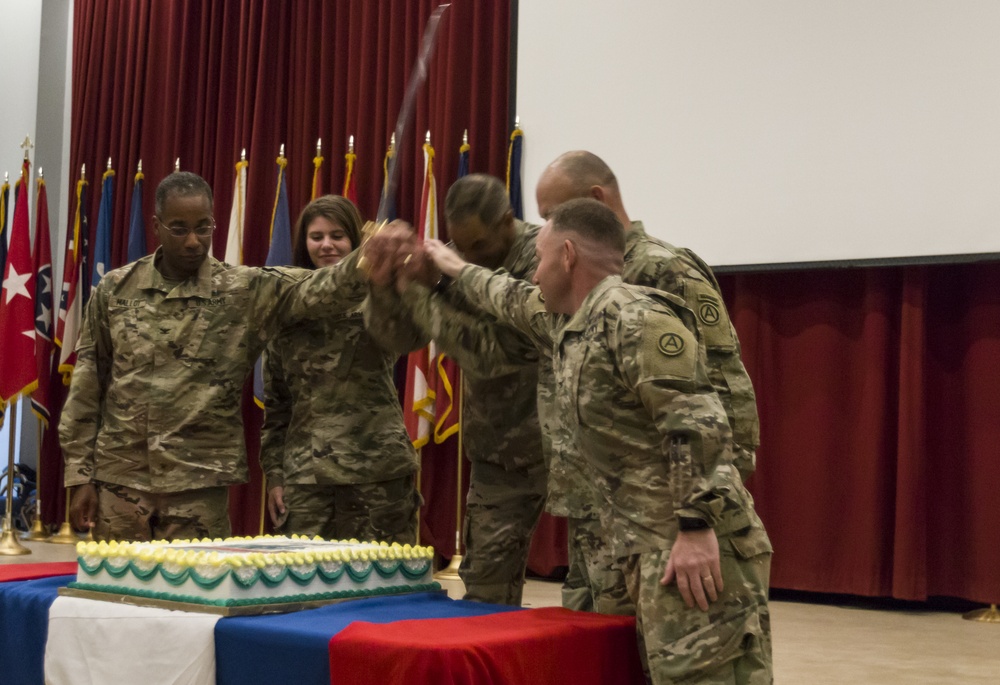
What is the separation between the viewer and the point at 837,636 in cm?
504

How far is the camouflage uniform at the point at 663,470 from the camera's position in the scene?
2.07 m

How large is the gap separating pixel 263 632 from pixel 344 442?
130 cm

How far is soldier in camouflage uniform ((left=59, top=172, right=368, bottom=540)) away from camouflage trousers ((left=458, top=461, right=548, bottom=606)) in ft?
2.21

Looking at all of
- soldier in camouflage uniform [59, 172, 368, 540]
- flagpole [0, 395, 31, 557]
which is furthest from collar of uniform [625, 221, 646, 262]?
flagpole [0, 395, 31, 557]

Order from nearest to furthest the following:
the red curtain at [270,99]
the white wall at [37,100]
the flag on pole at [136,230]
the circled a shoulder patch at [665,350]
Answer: the circled a shoulder patch at [665,350] → the red curtain at [270,99] → the flag on pole at [136,230] → the white wall at [37,100]

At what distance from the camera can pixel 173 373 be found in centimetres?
341

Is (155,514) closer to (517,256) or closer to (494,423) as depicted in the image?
(494,423)

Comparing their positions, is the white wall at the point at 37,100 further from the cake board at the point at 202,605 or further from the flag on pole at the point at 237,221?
the cake board at the point at 202,605

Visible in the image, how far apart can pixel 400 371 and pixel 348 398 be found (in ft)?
12.2

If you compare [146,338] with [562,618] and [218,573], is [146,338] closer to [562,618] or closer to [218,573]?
[218,573]

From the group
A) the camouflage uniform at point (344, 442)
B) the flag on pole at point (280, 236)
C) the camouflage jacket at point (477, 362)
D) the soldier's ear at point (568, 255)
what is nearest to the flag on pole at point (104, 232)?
the flag on pole at point (280, 236)

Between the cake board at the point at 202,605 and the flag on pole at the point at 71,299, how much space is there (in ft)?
19.3

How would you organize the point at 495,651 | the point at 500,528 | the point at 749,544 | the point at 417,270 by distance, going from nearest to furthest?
the point at 495,651, the point at 749,544, the point at 417,270, the point at 500,528

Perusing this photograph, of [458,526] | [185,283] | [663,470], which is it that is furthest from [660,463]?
[458,526]
